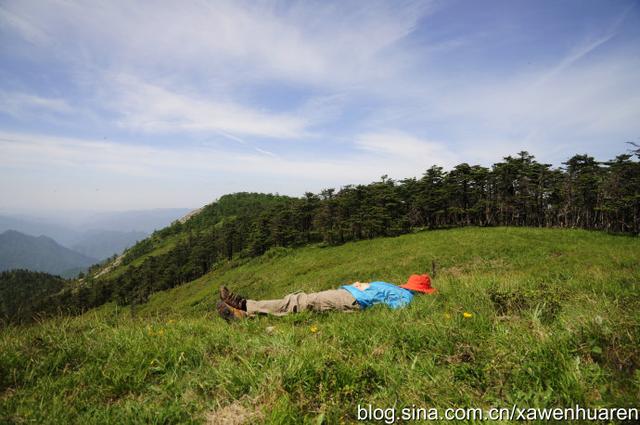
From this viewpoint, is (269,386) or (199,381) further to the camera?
(199,381)

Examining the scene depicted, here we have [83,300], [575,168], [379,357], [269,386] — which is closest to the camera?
[269,386]

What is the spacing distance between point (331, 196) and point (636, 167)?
2018 inches

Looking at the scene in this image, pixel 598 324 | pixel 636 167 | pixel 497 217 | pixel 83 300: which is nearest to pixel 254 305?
pixel 598 324

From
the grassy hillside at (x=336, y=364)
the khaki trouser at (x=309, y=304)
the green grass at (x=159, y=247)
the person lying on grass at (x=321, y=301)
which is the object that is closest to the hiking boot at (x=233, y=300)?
the person lying on grass at (x=321, y=301)

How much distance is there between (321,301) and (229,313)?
6.24ft

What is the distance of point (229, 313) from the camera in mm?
5723

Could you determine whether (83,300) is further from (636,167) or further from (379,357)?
(636,167)

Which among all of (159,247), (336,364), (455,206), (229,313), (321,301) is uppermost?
(455,206)

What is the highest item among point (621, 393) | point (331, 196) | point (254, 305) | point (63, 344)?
point (331, 196)

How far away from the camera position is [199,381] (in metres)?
2.84

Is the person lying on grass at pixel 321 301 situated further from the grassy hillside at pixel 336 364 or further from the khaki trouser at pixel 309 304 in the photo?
the grassy hillside at pixel 336 364

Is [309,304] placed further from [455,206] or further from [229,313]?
[455,206]

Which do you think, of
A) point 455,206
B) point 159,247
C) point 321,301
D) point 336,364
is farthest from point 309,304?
point 159,247

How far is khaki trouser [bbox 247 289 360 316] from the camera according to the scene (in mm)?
5988
